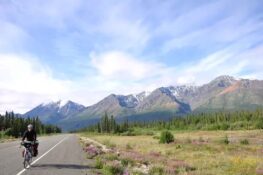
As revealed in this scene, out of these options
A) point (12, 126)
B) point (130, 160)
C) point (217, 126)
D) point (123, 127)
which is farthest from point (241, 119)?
point (130, 160)

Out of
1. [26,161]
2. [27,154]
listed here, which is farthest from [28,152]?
[26,161]

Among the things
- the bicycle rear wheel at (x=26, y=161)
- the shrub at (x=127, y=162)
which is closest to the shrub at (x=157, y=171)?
the shrub at (x=127, y=162)

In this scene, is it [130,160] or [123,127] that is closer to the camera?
[130,160]

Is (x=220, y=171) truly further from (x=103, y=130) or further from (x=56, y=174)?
(x=103, y=130)

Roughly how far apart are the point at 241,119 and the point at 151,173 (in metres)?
170

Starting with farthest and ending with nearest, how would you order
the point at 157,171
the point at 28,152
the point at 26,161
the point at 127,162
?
the point at 127,162, the point at 28,152, the point at 26,161, the point at 157,171

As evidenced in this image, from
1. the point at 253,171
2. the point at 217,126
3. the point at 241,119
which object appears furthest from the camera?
the point at 241,119

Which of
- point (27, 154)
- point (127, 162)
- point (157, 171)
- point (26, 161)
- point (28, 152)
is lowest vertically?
point (157, 171)

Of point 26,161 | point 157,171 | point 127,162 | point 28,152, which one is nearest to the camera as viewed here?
point 157,171

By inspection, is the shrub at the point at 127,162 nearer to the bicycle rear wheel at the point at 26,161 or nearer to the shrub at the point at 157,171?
the shrub at the point at 157,171

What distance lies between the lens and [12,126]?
137125 millimetres

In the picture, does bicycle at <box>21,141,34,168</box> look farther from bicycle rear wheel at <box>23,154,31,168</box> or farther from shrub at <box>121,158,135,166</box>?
shrub at <box>121,158,135,166</box>

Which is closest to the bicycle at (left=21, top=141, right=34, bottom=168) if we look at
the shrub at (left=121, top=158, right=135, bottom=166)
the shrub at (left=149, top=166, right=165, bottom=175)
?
the shrub at (left=121, top=158, right=135, bottom=166)

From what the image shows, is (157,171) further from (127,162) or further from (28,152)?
(28,152)
